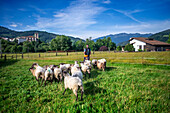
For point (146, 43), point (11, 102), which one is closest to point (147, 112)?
point (11, 102)

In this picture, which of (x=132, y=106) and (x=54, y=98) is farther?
(x=54, y=98)

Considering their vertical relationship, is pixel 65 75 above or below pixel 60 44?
below

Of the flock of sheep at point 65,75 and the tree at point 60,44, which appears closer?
the flock of sheep at point 65,75

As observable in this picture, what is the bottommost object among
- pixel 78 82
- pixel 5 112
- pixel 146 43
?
pixel 5 112

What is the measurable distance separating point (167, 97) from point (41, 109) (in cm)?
554

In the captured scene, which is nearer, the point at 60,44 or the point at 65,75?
the point at 65,75

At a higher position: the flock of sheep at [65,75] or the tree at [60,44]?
the tree at [60,44]

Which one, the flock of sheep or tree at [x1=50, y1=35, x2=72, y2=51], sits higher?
tree at [x1=50, y1=35, x2=72, y2=51]

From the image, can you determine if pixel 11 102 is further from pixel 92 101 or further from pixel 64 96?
pixel 92 101

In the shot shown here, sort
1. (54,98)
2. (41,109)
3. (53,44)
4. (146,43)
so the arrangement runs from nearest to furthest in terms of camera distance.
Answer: (41,109), (54,98), (146,43), (53,44)

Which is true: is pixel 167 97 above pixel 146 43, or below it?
below

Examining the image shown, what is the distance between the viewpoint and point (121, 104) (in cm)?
363

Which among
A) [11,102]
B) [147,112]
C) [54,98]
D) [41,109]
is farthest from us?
[54,98]

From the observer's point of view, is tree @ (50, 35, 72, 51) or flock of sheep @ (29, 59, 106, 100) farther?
tree @ (50, 35, 72, 51)
